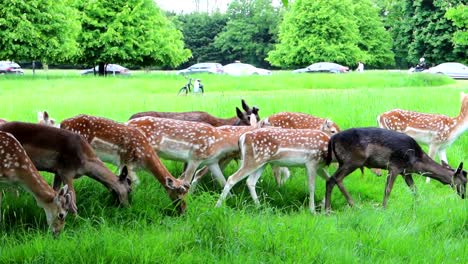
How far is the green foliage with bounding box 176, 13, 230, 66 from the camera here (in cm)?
7369

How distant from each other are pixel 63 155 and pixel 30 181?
32.5 inches

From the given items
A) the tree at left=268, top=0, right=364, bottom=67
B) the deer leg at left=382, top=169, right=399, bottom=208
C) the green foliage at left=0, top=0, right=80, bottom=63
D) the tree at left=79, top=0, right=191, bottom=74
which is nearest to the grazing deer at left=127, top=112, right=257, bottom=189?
the deer leg at left=382, top=169, right=399, bottom=208

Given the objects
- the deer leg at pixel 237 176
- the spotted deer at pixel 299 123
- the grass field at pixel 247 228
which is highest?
the spotted deer at pixel 299 123

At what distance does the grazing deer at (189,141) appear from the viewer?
827cm

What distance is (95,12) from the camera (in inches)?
1571

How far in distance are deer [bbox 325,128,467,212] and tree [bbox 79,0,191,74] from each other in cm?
3206

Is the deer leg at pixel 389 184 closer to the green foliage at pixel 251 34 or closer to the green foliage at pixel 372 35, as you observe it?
the green foliage at pixel 372 35

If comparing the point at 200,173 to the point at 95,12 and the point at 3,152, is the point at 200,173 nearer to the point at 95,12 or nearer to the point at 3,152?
the point at 3,152

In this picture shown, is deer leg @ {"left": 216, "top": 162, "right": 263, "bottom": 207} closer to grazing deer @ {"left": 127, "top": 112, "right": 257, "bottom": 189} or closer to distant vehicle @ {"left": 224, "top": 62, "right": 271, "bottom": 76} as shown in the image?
grazing deer @ {"left": 127, "top": 112, "right": 257, "bottom": 189}

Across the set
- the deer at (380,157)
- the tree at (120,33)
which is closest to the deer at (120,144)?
the deer at (380,157)

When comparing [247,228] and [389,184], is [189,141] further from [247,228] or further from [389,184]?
[389,184]

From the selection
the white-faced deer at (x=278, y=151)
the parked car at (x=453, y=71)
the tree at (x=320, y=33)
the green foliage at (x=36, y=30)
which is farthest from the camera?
the tree at (x=320, y=33)

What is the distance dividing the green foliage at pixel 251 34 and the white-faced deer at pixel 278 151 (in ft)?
205

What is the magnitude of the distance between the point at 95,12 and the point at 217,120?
104ft
